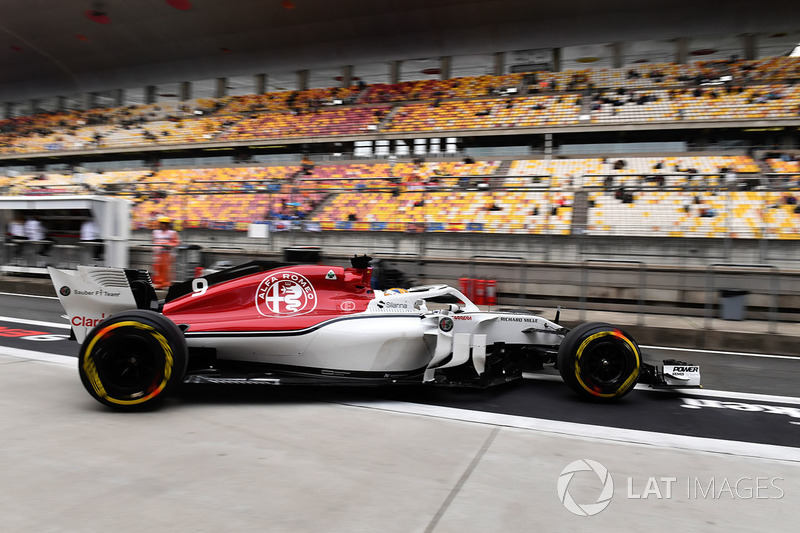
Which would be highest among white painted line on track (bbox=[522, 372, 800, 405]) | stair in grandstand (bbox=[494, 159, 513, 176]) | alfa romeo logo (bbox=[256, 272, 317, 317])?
stair in grandstand (bbox=[494, 159, 513, 176])

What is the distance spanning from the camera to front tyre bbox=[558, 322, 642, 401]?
15.0 feet

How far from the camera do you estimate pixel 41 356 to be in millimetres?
→ 5812

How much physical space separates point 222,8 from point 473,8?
12.5m

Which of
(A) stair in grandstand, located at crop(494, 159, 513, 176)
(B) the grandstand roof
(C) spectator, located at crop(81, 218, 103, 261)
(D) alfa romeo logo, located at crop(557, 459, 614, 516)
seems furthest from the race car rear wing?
(B) the grandstand roof

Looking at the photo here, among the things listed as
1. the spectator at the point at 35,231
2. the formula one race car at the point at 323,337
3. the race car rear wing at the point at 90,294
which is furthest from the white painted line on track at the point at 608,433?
the spectator at the point at 35,231

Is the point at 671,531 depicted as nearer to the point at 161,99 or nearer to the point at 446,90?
the point at 446,90

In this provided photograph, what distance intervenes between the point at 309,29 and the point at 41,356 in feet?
84.0

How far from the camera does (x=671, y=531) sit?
2.53 meters

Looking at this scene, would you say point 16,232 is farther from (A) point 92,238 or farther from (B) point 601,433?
(B) point 601,433

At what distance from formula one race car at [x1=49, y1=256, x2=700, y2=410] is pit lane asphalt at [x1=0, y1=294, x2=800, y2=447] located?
0.66 ft

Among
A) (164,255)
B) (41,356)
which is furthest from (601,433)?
(164,255)

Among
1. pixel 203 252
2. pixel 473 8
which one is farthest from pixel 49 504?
pixel 473 8

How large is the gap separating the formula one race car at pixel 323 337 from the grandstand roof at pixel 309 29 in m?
23.2

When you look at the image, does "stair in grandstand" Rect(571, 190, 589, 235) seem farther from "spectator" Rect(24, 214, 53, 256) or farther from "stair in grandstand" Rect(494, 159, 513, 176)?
"spectator" Rect(24, 214, 53, 256)
